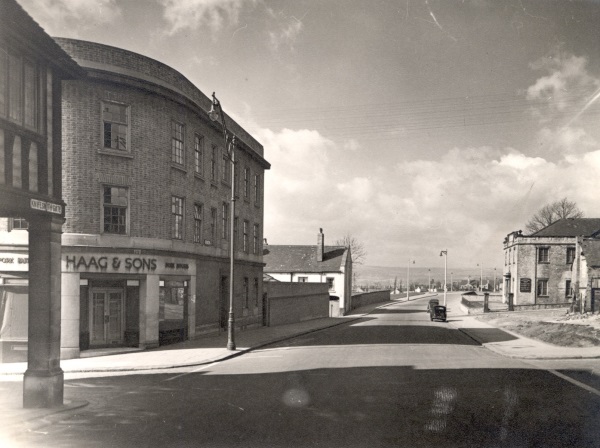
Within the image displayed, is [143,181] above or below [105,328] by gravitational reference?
above

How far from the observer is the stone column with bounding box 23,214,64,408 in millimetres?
10445

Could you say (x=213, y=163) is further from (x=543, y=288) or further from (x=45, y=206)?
(x=543, y=288)

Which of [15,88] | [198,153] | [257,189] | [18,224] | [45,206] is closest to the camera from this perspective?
[15,88]

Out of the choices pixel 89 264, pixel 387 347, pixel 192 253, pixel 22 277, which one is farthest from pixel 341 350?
pixel 22 277

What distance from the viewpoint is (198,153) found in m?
25.3

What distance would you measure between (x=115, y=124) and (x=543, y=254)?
5297 centimetres

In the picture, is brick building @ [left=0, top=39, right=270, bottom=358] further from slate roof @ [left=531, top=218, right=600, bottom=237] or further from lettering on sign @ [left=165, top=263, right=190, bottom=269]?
slate roof @ [left=531, top=218, right=600, bottom=237]

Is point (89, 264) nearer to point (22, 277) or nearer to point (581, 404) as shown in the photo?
point (22, 277)

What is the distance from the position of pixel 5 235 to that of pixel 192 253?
773 cm

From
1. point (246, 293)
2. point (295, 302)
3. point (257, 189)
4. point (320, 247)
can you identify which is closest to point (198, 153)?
point (257, 189)

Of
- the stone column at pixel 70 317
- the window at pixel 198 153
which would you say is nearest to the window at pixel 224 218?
the window at pixel 198 153

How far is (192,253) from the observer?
77.9 feet

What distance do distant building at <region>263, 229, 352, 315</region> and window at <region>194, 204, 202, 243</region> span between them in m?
33.0

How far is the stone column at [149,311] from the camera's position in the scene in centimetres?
2034
